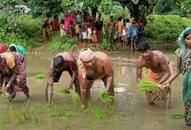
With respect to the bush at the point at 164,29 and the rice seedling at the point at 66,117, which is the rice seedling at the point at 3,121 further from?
the bush at the point at 164,29

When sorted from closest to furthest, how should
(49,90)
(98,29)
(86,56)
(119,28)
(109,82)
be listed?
(86,56)
(109,82)
(49,90)
(119,28)
(98,29)

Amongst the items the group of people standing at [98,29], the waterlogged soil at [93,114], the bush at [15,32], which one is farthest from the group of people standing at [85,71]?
the bush at [15,32]

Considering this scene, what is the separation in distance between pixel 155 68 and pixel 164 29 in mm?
13049

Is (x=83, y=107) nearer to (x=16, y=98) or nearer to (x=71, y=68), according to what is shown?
(x=71, y=68)

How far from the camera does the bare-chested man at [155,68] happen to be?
8568mm

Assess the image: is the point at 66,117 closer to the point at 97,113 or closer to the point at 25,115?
the point at 97,113

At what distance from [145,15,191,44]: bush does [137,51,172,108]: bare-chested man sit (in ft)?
35.9

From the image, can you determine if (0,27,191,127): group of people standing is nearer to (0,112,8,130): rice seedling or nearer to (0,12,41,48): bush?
(0,112,8,130): rice seedling

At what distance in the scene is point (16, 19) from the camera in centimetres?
1969

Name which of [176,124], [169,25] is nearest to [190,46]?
[176,124]

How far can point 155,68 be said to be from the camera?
888 cm

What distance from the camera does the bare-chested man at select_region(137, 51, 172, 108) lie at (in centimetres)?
857

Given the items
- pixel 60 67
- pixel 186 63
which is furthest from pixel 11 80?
pixel 186 63

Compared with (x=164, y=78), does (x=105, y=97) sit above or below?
below
